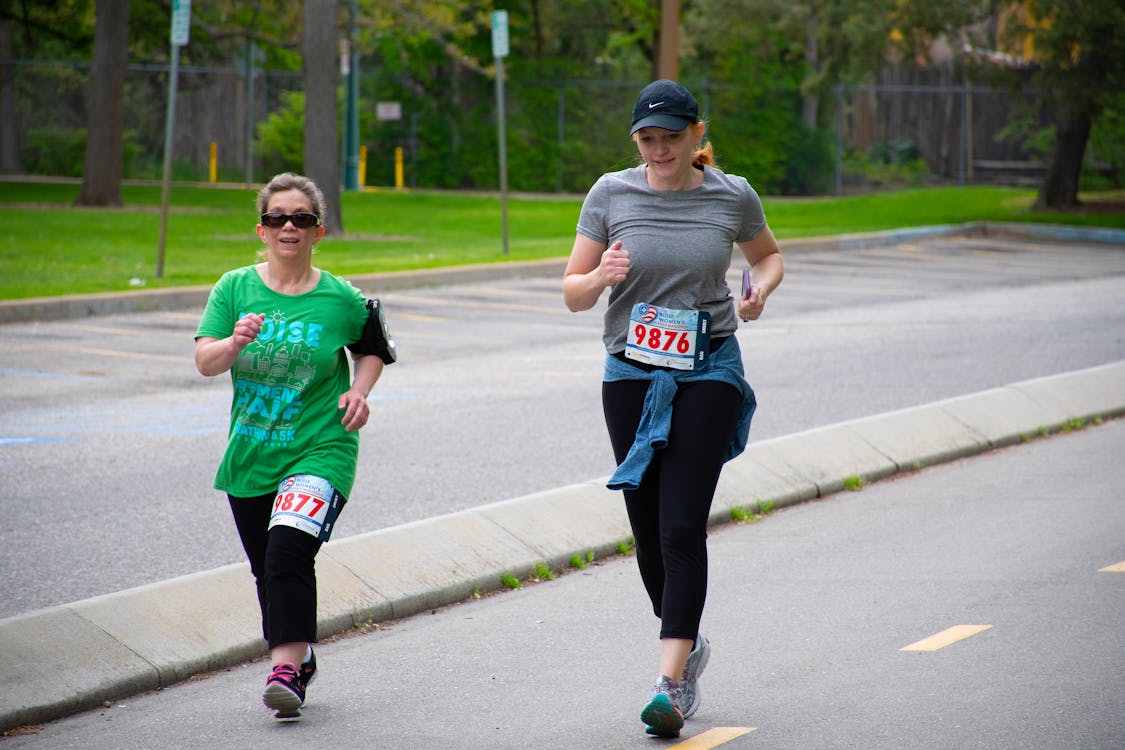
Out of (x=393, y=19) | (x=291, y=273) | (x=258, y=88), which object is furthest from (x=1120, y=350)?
(x=258, y=88)

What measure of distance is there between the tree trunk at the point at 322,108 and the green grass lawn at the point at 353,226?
0.94 meters

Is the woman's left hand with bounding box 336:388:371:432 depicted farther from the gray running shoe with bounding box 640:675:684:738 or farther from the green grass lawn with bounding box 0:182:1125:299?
the green grass lawn with bounding box 0:182:1125:299

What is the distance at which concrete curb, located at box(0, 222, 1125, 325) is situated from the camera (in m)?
16.1

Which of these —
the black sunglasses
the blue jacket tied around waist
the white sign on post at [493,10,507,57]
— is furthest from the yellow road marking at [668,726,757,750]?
→ the white sign on post at [493,10,507,57]

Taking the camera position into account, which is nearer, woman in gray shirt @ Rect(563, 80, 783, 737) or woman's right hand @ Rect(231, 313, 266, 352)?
woman's right hand @ Rect(231, 313, 266, 352)

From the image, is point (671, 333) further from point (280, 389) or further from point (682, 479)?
point (280, 389)

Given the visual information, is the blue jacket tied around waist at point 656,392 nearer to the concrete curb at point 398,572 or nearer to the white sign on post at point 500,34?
A: the concrete curb at point 398,572

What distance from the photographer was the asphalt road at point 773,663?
488 cm

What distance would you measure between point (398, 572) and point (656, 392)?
6.64 ft

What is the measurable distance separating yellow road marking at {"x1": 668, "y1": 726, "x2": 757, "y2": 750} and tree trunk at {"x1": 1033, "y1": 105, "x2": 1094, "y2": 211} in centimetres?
2772

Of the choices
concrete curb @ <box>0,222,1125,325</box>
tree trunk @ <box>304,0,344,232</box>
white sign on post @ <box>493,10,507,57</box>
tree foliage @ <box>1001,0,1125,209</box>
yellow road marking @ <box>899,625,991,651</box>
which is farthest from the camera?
tree foliage @ <box>1001,0,1125,209</box>

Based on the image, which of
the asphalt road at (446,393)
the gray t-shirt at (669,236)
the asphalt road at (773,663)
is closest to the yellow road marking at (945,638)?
the asphalt road at (773,663)

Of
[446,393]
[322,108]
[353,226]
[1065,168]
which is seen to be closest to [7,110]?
[353,226]

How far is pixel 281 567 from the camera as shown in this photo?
489 cm
